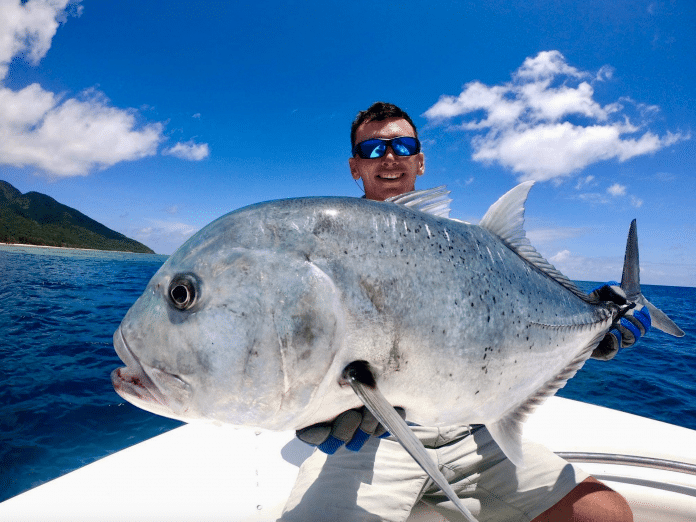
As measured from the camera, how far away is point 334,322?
1.26 meters

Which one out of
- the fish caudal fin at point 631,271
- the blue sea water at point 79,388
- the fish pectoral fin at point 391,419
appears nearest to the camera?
the fish pectoral fin at point 391,419

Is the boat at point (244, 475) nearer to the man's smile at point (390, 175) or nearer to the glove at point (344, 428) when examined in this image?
the glove at point (344, 428)

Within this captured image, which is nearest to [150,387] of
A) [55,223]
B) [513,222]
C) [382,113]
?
[513,222]

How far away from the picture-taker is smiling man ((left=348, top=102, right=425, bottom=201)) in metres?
3.83

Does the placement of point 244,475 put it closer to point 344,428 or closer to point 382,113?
point 344,428

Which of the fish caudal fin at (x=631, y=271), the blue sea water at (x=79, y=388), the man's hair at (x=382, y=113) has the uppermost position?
the man's hair at (x=382, y=113)

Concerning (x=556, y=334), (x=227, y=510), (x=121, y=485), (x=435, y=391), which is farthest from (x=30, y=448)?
(x=556, y=334)

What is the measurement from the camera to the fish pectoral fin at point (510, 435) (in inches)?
72.1

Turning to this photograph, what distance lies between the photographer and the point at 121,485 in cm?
276

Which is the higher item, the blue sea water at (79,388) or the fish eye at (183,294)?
the fish eye at (183,294)

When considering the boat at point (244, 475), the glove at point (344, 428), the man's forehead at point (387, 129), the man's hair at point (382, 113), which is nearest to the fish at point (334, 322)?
the glove at point (344, 428)

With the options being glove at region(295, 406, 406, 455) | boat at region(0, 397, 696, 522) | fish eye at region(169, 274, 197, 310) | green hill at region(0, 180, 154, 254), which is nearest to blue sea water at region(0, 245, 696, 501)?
boat at region(0, 397, 696, 522)

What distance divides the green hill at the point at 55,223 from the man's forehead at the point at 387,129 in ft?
458

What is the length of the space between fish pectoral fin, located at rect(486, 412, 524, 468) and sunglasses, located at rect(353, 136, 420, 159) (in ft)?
9.19
